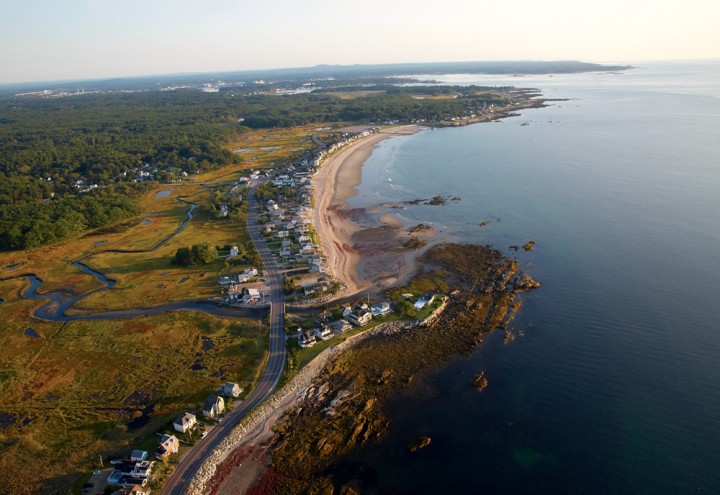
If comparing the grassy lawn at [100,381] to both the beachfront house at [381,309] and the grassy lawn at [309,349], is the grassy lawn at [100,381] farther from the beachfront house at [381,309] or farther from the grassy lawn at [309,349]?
the beachfront house at [381,309]

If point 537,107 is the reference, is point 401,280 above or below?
below

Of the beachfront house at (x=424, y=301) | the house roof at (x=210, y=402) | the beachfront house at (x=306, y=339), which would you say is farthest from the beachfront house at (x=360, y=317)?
the house roof at (x=210, y=402)

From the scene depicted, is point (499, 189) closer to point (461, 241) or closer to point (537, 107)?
point (461, 241)

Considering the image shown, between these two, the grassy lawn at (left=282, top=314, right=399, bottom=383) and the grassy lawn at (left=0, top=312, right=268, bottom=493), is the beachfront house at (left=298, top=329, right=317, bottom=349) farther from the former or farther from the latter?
the grassy lawn at (left=0, top=312, right=268, bottom=493)

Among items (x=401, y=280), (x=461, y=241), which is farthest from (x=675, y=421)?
(x=461, y=241)

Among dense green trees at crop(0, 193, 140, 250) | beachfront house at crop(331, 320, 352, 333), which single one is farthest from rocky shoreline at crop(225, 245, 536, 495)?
dense green trees at crop(0, 193, 140, 250)

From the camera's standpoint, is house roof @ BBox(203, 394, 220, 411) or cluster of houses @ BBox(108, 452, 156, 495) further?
house roof @ BBox(203, 394, 220, 411)
